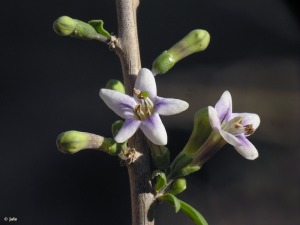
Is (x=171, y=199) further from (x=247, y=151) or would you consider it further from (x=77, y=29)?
(x=77, y=29)

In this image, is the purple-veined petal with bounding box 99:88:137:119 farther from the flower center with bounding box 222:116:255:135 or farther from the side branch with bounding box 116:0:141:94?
the flower center with bounding box 222:116:255:135

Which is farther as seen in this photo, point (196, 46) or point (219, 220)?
point (219, 220)

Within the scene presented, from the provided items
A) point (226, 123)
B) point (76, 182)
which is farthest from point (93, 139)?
point (76, 182)

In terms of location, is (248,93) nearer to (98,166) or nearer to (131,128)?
(98,166)

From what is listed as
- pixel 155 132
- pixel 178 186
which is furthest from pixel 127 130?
pixel 178 186

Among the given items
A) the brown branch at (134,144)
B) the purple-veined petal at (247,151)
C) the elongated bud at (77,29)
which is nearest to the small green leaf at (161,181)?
the brown branch at (134,144)

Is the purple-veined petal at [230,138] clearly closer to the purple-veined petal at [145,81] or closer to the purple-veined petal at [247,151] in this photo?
the purple-veined petal at [247,151]
